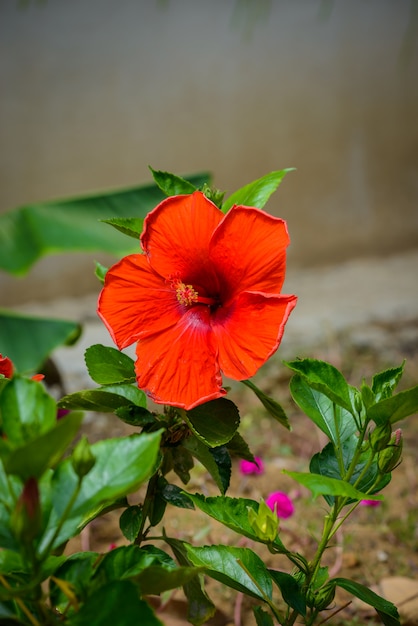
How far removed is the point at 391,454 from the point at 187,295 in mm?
221

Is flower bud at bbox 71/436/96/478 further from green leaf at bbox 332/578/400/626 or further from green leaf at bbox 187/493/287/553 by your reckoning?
green leaf at bbox 332/578/400/626

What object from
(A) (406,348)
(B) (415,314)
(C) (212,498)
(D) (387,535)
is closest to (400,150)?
(B) (415,314)

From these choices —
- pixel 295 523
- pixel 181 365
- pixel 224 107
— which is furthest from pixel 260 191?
pixel 224 107

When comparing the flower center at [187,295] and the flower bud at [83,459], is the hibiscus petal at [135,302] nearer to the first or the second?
the flower center at [187,295]

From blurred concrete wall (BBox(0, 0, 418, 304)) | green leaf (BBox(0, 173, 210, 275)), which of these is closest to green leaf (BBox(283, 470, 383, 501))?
green leaf (BBox(0, 173, 210, 275))

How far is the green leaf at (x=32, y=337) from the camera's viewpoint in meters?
1.59

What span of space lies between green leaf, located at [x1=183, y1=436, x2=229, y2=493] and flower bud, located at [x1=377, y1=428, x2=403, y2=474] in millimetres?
146

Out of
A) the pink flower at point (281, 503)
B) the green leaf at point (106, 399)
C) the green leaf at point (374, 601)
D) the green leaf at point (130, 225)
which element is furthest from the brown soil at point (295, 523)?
the green leaf at point (130, 225)

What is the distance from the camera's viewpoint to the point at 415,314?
258 cm

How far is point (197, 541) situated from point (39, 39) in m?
2.41

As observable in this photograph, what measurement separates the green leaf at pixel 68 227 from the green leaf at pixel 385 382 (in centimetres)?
116

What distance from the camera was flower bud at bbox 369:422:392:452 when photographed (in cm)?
57

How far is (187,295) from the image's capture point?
649mm

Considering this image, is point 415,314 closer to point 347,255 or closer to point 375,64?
point 347,255
